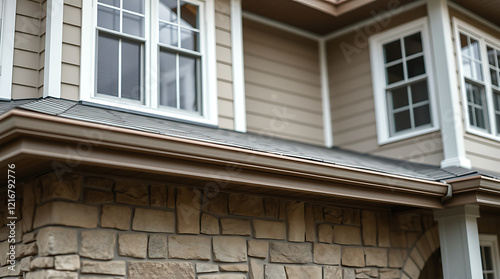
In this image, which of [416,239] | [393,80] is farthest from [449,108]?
[416,239]

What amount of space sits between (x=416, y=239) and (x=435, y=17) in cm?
271

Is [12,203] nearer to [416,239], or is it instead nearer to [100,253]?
[100,253]

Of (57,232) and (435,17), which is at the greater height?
(435,17)

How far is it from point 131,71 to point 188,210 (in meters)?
1.67

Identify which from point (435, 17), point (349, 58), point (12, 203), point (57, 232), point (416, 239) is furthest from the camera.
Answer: point (349, 58)

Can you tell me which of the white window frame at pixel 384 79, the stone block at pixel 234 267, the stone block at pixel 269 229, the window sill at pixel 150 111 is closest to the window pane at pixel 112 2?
the window sill at pixel 150 111

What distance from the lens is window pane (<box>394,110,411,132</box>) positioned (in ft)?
24.9

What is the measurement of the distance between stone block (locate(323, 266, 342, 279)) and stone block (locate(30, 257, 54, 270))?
2676 millimetres

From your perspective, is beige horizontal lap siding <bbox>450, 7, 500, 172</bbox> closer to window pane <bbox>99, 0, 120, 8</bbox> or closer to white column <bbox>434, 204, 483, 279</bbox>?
white column <bbox>434, 204, 483, 279</bbox>

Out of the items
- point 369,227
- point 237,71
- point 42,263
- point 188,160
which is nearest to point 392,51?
point 237,71

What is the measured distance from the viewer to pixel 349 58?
26.8 ft

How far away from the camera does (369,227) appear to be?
20.7 feet

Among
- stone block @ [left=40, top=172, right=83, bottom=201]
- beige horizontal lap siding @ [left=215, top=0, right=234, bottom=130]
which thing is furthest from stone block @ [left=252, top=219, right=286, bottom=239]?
stone block @ [left=40, top=172, right=83, bottom=201]

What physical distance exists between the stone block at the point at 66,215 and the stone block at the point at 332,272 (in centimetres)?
239
